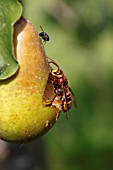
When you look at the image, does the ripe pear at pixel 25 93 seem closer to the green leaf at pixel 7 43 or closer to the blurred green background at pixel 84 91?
the green leaf at pixel 7 43

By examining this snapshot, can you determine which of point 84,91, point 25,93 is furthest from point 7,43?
point 84,91

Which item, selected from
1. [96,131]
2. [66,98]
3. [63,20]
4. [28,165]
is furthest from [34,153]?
[96,131]

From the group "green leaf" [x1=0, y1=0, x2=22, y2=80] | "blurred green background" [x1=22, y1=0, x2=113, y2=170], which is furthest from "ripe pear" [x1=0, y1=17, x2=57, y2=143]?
"blurred green background" [x1=22, y1=0, x2=113, y2=170]

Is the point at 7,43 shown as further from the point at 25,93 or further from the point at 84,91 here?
the point at 84,91

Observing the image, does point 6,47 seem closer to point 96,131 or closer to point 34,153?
point 34,153

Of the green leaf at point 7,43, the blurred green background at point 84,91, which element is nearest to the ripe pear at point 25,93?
the green leaf at point 7,43

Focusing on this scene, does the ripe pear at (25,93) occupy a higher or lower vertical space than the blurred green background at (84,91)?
higher

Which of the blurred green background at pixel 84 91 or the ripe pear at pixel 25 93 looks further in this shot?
the blurred green background at pixel 84 91
